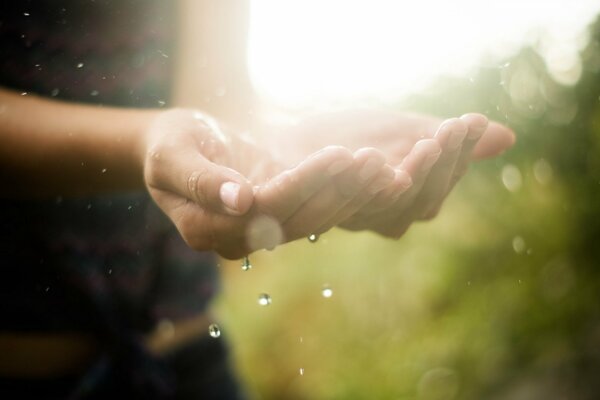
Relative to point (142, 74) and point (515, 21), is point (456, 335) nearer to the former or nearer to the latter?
point (515, 21)

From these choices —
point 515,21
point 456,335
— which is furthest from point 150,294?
point 456,335

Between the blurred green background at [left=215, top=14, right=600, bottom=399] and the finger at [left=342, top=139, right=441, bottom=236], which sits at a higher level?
the finger at [left=342, top=139, right=441, bottom=236]

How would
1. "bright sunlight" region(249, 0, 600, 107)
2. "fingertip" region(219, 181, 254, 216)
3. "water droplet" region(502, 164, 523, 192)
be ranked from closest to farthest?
"fingertip" region(219, 181, 254, 216) → "bright sunlight" region(249, 0, 600, 107) → "water droplet" region(502, 164, 523, 192)

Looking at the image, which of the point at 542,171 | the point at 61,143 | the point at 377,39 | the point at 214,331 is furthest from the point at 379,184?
the point at 542,171

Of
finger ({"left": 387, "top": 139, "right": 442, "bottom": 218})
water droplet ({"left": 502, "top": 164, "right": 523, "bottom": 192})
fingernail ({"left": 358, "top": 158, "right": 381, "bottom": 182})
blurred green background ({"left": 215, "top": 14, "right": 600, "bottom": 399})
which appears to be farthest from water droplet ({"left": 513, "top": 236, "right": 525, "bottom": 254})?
fingernail ({"left": 358, "top": 158, "right": 381, "bottom": 182})

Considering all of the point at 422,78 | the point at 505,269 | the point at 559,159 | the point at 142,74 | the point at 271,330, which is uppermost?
the point at 142,74

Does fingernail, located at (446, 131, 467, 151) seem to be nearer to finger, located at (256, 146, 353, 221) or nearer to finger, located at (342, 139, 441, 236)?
finger, located at (342, 139, 441, 236)
